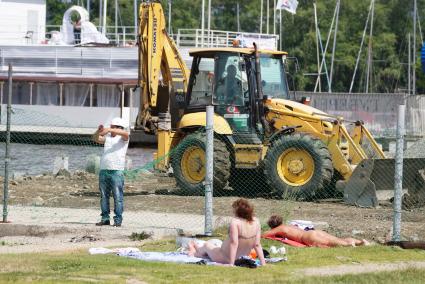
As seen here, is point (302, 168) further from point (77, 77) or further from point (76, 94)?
point (76, 94)

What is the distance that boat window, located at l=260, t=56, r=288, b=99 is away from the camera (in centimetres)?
2367

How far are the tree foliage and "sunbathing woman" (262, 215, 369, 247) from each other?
225 feet

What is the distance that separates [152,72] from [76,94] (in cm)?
3844

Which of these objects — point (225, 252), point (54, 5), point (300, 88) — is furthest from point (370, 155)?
point (54, 5)

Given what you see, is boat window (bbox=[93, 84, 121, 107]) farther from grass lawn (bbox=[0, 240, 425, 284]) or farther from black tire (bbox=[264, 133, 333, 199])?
grass lawn (bbox=[0, 240, 425, 284])

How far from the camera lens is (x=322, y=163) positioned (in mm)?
21719

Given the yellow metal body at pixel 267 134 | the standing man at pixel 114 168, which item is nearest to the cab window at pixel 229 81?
the yellow metal body at pixel 267 134

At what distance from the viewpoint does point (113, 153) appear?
56.5ft

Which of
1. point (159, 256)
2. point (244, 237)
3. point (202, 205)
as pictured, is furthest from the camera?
point (202, 205)

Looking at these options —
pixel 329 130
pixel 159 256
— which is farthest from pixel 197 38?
pixel 159 256

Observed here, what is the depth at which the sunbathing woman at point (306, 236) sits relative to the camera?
15234mm

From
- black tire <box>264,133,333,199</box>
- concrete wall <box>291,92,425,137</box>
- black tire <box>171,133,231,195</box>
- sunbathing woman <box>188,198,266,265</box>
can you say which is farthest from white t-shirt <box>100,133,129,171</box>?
concrete wall <box>291,92,425,137</box>

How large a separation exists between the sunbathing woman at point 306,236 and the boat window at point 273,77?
8241mm

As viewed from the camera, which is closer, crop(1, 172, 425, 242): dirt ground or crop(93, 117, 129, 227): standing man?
crop(93, 117, 129, 227): standing man
